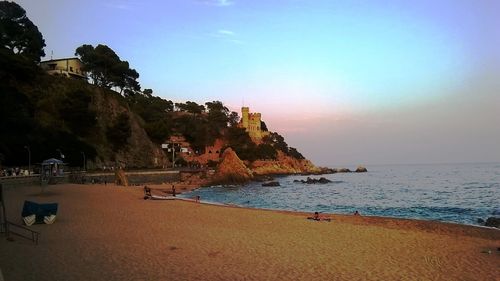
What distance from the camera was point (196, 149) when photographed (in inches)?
4692

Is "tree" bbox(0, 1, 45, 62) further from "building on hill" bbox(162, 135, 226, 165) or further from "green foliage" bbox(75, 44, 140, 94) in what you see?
"building on hill" bbox(162, 135, 226, 165)

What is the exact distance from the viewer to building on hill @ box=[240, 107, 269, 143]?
482 feet

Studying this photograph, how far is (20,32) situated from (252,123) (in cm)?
9363

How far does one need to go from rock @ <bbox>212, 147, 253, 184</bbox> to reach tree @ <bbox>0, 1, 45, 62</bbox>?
127ft

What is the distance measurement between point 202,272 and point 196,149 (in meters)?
110

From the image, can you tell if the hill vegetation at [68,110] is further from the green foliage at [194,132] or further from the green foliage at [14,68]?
the green foliage at [194,132]

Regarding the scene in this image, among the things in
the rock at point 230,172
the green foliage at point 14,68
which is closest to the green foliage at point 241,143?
the rock at point 230,172

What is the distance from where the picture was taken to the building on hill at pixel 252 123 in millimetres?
146775

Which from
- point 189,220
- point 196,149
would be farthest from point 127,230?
point 196,149

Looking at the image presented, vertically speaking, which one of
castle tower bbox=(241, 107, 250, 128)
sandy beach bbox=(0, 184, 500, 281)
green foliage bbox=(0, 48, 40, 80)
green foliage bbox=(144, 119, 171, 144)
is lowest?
sandy beach bbox=(0, 184, 500, 281)

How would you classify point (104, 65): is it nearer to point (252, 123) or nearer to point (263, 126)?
point (252, 123)

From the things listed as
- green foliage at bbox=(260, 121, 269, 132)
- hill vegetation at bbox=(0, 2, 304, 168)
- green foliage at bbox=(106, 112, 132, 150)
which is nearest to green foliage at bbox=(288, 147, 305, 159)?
green foliage at bbox=(260, 121, 269, 132)

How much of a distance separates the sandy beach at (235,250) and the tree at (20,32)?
184 feet

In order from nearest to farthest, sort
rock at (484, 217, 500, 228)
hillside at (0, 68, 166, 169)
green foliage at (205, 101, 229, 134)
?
rock at (484, 217, 500, 228), hillside at (0, 68, 166, 169), green foliage at (205, 101, 229, 134)
